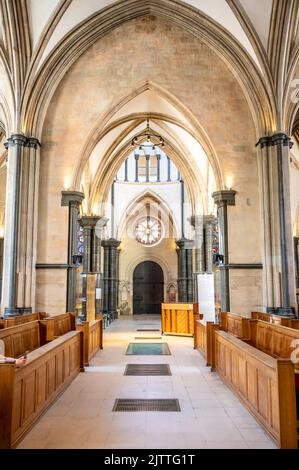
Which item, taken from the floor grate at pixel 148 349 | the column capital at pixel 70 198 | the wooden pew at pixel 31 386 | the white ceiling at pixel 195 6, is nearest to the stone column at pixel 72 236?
the column capital at pixel 70 198

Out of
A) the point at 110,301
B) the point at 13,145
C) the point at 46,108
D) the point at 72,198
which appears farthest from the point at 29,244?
the point at 110,301

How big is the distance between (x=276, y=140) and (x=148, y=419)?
27.8ft

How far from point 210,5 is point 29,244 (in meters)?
8.13

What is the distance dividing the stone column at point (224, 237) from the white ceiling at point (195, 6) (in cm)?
379

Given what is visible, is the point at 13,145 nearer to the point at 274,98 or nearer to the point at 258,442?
the point at 274,98

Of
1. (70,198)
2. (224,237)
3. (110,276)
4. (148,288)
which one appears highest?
(70,198)

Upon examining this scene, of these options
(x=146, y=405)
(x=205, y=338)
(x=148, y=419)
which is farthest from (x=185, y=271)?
(x=148, y=419)

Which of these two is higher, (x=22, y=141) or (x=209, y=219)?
(x=22, y=141)

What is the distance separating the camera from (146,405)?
5305 millimetres

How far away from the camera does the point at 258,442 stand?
396 centimetres

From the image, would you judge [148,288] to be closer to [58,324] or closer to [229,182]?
[229,182]

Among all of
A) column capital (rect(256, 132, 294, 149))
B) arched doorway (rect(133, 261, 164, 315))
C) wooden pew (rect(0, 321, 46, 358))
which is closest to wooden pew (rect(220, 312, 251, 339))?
wooden pew (rect(0, 321, 46, 358))

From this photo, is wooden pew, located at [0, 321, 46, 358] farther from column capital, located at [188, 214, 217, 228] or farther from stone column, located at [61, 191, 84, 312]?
column capital, located at [188, 214, 217, 228]

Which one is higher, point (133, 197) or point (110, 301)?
point (133, 197)
